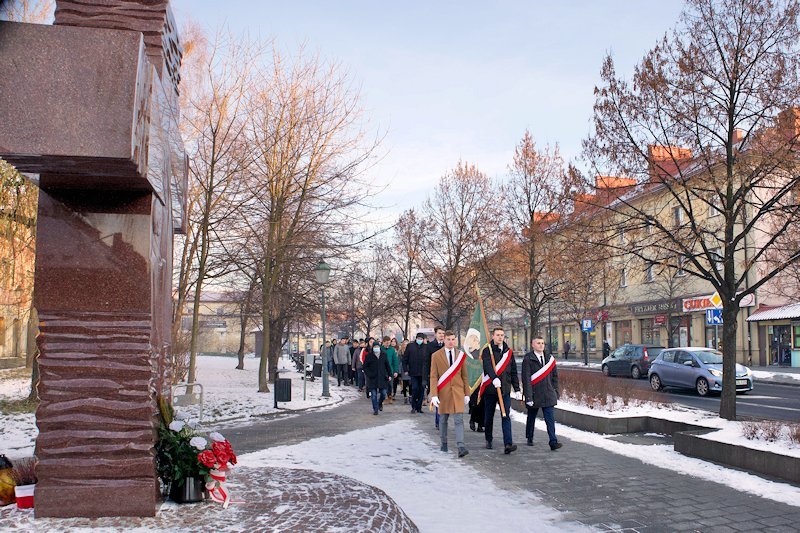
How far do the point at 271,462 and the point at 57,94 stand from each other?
5993 millimetres

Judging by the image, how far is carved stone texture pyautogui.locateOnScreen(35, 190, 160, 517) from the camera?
5402mm

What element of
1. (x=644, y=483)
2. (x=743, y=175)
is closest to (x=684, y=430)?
(x=644, y=483)

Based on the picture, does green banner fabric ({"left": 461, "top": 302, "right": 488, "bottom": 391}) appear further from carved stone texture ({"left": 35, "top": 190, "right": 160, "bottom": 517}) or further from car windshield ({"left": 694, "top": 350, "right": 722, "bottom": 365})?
car windshield ({"left": 694, "top": 350, "right": 722, "bottom": 365})

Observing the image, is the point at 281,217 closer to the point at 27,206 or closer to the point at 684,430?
the point at 27,206

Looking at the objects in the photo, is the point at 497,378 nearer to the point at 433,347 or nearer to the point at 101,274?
the point at 433,347

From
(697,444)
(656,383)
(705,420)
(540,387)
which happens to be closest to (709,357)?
(656,383)

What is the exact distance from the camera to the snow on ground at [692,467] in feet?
24.0

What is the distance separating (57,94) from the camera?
4.71 meters

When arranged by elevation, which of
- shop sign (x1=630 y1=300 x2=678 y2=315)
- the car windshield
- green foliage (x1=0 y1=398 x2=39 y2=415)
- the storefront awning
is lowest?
green foliage (x1=0 y1=398 x2=39 y2=415)

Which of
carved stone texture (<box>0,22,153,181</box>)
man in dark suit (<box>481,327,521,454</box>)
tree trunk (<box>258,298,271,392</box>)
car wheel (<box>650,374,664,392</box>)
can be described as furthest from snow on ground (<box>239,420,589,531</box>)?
car wheel (<box>650,374,664,392</box>)

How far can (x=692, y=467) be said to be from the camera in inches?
346

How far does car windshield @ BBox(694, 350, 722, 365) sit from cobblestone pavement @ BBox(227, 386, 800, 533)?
11.9 meters

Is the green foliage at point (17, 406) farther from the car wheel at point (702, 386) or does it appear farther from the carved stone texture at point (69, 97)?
the car wheel at point (702, 386)

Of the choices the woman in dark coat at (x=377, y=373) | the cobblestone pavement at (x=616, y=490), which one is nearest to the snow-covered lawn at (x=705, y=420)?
the cobblestone pavement at (x=616, y=490)
